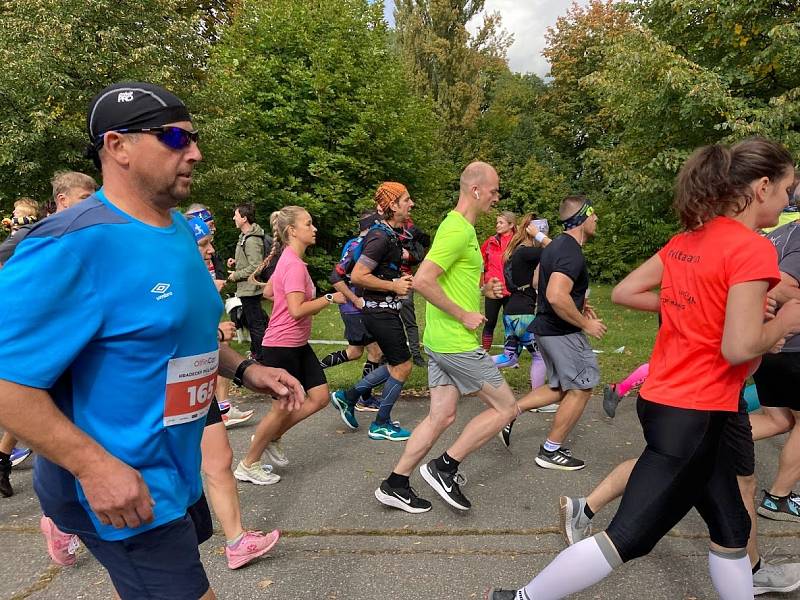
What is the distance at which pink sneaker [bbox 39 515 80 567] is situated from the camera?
10.4 feet

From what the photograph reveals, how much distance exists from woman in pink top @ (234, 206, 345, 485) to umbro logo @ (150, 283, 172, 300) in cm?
266

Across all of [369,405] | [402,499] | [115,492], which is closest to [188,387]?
[115,492]

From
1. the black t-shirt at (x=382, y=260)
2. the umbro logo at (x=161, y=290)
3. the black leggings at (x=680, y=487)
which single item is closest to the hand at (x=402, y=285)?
the black t-shirt at (x=382, y=260)

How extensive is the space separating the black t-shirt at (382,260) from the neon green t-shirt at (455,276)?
48.8 inches

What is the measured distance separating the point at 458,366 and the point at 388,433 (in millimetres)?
1694

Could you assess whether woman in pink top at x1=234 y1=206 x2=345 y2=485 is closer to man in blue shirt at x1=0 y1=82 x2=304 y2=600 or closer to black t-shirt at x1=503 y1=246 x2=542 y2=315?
man in blue shirt at x1=0 y1=82 x2=304 y2=600

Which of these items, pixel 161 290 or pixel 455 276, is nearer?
pixel 161 290

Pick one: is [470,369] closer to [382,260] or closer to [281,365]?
[281,365]

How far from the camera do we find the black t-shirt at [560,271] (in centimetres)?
443

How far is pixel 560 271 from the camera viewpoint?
441 centimetres

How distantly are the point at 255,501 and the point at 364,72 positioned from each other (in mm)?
16577

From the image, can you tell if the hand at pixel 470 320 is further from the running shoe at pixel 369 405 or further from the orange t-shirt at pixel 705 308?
the running shoe at pixel 369 405

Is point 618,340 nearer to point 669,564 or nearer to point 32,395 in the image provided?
point 669,564

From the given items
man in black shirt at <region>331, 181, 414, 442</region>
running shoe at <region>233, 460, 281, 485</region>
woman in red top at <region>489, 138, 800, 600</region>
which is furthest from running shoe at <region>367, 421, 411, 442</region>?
woman in red top at <region>489, 138, 800, 600</region>
